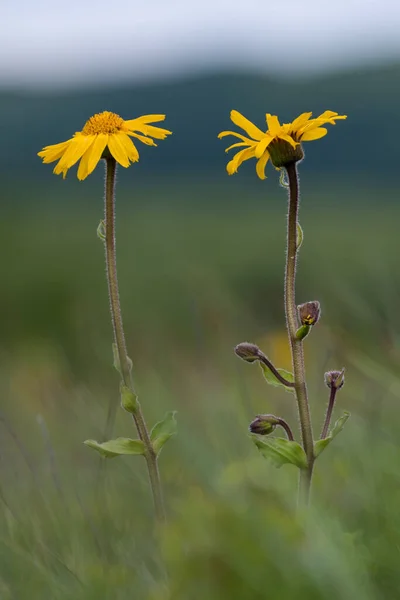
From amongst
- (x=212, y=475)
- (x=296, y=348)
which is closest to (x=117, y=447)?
(x=212, y=475)

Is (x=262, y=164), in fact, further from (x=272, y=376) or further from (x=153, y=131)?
(x=272, y=376)

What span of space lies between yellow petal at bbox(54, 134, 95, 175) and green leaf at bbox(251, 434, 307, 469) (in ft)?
2.81

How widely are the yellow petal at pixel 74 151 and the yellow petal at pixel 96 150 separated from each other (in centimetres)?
2

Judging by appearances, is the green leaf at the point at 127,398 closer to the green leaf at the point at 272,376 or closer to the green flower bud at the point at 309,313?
the green leaf at the point at 272,376

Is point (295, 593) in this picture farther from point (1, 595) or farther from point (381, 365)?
point (381, 365)

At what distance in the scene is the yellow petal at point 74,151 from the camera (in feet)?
7.06

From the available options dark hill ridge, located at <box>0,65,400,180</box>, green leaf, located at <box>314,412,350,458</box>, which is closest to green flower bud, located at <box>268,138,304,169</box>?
green leaf, located at <box>314,412,350,458</box>

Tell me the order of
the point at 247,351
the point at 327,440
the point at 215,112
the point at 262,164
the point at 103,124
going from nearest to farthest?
the point at 327,440 → the point at 247,351 → the point at 262,164 → the point at 103,124 → the point at 215,112

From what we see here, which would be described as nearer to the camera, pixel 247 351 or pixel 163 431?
pixel 247 351

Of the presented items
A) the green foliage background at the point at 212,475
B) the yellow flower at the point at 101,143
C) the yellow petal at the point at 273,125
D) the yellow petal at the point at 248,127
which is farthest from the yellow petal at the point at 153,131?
the green foliage background at the point at 212,475

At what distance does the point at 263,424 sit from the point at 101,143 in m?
0.86

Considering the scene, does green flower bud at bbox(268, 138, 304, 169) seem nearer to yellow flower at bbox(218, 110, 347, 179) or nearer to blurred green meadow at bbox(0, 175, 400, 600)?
yellow flower at bbox(218, 110, 347, 179)

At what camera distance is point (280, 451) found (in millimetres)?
1915

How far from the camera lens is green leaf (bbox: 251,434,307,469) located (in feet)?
6.27
